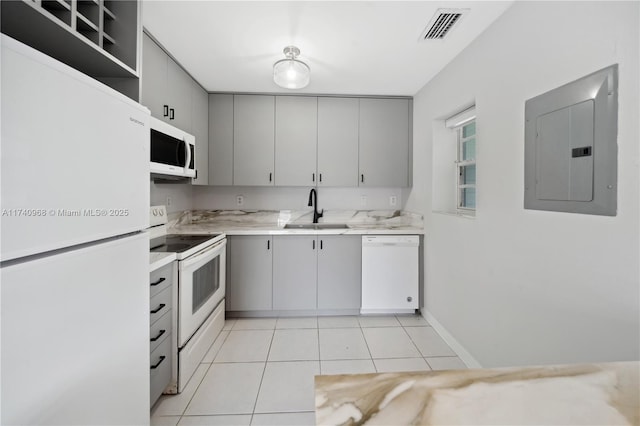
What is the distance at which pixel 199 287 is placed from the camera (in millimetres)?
1918

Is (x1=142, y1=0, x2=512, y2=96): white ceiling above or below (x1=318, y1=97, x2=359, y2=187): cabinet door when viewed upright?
above

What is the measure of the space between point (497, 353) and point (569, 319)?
0.59 m

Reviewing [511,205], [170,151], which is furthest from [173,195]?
[511,205]

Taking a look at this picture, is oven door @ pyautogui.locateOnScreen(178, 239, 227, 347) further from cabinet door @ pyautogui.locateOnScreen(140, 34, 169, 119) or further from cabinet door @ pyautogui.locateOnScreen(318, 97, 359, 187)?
cabinet door @ pyautogui.locateOnScreen(318, 97, 359, 187)

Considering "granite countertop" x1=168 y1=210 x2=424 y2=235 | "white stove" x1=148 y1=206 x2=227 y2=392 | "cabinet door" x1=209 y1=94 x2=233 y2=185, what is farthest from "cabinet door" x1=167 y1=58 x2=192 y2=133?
"granite countertop" x1=168 y1=210 x2=424 y2=235

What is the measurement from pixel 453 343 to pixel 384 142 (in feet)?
6.73

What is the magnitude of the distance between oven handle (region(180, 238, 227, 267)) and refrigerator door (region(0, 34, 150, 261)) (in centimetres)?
76

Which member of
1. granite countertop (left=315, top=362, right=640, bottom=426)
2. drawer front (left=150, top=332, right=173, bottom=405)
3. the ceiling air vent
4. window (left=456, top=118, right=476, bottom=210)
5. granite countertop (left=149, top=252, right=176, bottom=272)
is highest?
the ceiling air vent

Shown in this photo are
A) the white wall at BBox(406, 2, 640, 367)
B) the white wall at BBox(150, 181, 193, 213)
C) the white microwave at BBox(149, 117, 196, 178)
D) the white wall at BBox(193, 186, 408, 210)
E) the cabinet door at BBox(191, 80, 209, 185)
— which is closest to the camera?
the white wall at BBox(406, 2, 640, 367)

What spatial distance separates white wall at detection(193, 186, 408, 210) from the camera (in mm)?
3090

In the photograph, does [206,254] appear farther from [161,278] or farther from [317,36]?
[317,36]

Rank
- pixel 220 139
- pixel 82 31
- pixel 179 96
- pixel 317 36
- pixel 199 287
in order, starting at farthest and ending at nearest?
A: pixel 220 139
pixel 179 96
pixel 199 287
pixel 317 36
pixel 82 31

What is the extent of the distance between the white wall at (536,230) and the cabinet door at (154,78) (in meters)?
2.24

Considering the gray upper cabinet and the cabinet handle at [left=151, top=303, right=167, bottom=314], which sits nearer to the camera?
the cabinet handle at [left=151, top=303, right=167, bottom=314]
